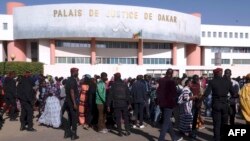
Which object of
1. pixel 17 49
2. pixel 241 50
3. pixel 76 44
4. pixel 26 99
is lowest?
pixel 26 99

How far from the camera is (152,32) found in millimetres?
48656

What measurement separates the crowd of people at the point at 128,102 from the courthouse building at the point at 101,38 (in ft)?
Answer: 96.3

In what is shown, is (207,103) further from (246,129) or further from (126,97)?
(246,129)

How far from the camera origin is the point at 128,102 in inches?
417

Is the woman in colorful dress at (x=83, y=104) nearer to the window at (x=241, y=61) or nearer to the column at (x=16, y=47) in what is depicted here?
the column at (x=16, y=47)

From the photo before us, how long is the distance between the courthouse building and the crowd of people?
1155 inches

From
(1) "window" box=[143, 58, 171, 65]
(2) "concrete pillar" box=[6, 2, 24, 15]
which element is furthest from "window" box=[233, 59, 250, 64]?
(2) "concrete pillar" box=[6, 2, 24, 15]

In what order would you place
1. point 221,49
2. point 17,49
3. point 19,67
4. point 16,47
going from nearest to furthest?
point 19,67 → point 16,47 → point 17,49 → point 221,49

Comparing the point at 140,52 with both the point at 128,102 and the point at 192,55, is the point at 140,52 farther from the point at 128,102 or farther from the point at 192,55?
the point at 128,102

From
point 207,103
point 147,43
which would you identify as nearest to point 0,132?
point 207,103

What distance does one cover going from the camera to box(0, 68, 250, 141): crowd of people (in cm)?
799

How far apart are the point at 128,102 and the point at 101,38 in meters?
37.9

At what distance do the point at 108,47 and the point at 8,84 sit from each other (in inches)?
1498

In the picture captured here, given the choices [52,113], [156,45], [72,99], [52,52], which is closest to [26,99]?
[52,113]
